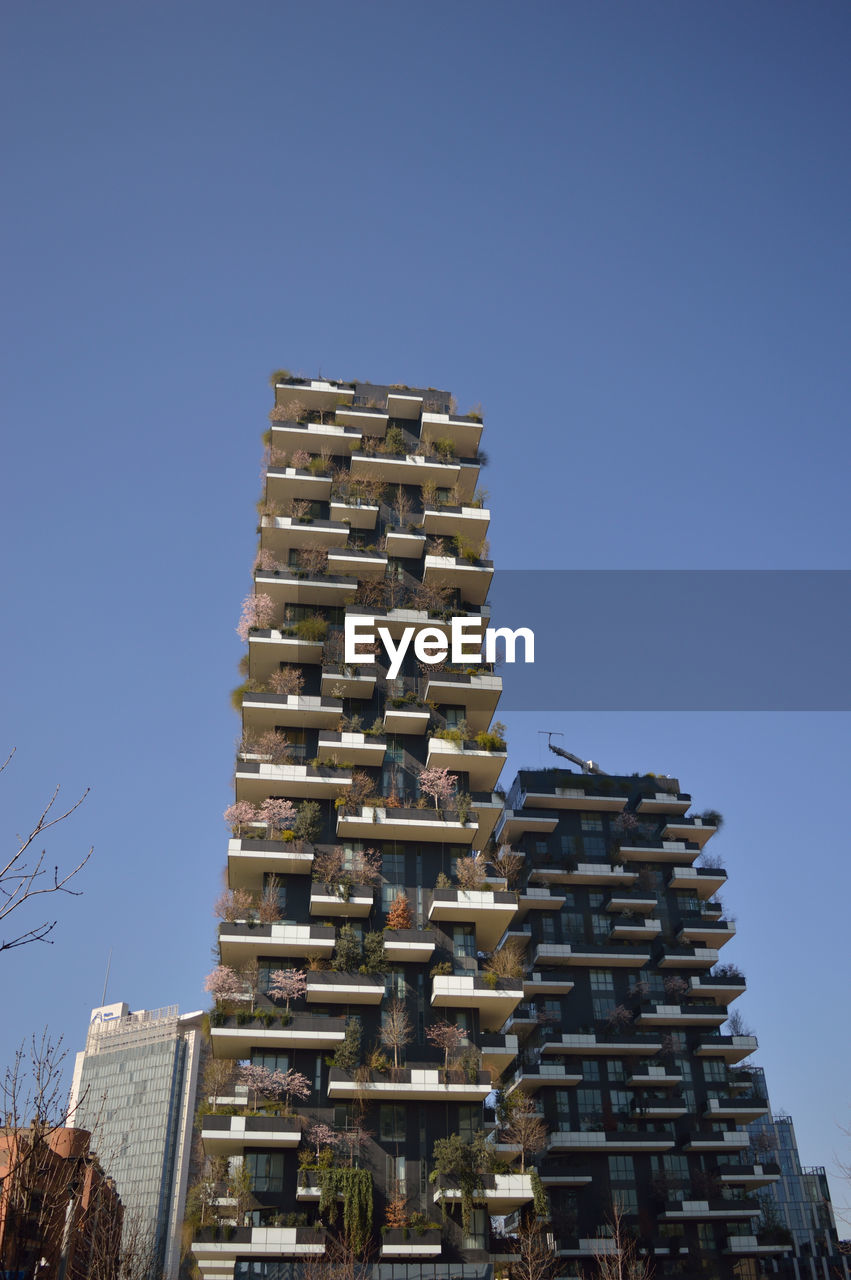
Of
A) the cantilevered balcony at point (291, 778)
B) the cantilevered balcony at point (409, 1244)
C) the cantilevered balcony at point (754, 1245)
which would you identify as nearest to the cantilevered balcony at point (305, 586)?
the cantilevered balcony at point (291, 778)

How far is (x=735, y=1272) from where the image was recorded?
2808 inches

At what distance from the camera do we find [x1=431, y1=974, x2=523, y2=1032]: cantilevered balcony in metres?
50.1

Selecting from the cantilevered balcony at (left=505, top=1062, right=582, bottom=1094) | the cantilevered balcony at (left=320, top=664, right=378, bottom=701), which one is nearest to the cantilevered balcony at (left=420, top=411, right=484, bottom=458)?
the cantilevered balcony at (left=320, top=664, right=378, bottom=701)

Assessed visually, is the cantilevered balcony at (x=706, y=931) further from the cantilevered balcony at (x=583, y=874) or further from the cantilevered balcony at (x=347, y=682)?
the cantilevered balcony at (x=347, y=682)

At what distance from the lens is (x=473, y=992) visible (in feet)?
165

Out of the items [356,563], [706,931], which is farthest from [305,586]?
[706,931]

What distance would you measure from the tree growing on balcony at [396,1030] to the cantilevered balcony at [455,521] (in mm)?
26092

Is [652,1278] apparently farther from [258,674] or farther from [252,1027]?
[258,674]

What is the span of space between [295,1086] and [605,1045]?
33.5m

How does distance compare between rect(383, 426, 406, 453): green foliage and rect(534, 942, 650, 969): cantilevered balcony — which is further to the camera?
rect(534, 942, 650, 969): cantilevered balcony

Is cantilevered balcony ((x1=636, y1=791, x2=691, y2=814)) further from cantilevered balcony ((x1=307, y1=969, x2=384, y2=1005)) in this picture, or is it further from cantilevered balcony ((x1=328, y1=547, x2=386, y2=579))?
cantilevered balcony ((x1=307, y1=969, x2=384, y2=1005))

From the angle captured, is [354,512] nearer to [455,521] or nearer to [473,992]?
[455,521]

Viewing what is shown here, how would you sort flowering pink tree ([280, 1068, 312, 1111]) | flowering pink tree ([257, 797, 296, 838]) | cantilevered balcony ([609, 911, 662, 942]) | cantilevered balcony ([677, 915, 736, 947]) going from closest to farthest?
1. flowering pink tree ([280, 1068, 312, 1111])
2. flowering pink tree ([257, 797, 296, 838])
3. cantilevered balcony ([609, 911, 662, 942])
4. cantilevered balcony ([677, 915, 736, 947])

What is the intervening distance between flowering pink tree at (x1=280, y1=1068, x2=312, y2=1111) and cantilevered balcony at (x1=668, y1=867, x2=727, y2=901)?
142 ft
